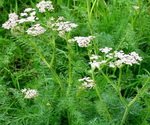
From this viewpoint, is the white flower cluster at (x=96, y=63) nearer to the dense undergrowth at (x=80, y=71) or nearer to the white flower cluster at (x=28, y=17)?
the dense undergrowth at (x=80, y=71)

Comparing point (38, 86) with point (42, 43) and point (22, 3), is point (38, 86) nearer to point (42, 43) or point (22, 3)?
point (42, 43)

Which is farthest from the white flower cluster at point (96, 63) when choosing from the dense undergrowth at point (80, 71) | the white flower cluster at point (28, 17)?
the white flower cluster at point (28, 17)

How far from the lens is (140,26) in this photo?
109 inches

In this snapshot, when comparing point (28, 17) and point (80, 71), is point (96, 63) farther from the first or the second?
point (80, 71)

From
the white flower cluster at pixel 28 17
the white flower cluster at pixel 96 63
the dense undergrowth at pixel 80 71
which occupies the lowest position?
the dense undergrowth at pixel 80 71

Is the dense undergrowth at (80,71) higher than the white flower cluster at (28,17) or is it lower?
lower

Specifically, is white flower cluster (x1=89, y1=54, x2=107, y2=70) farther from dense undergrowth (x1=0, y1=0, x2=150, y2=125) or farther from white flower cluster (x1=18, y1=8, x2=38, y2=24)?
white flower cluster (x1=18, y1=8, x2=38, y2=24)

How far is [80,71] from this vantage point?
7.54 feet

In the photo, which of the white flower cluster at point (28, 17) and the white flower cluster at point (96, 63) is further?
the white flower cluster at point (28, 17)

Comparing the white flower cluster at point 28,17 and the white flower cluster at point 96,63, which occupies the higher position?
the white flower cluster at point 28,17

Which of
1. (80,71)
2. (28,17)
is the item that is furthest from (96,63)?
(80,71)

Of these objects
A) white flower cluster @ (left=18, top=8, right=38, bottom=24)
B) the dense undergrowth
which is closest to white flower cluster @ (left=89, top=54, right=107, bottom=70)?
the dense undergrowth

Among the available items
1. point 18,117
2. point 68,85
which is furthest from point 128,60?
A: point 18,117

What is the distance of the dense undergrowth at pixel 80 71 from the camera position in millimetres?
1969
